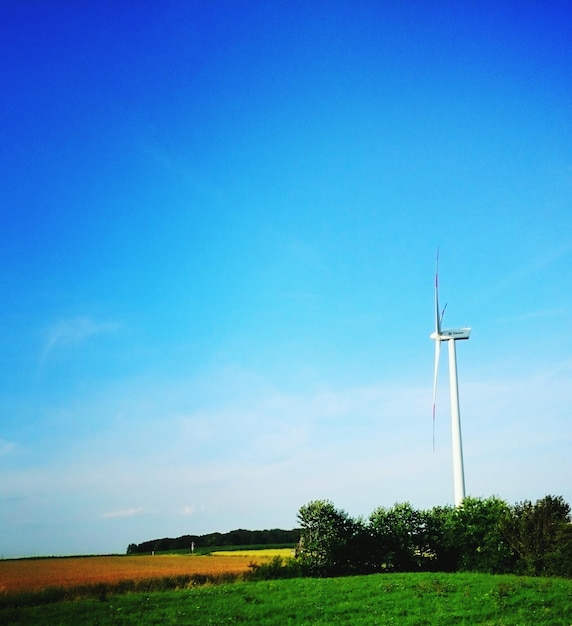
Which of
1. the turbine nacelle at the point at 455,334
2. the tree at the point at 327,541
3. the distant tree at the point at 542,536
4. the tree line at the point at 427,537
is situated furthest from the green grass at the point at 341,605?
the turbine nacelle at the point at 455,334

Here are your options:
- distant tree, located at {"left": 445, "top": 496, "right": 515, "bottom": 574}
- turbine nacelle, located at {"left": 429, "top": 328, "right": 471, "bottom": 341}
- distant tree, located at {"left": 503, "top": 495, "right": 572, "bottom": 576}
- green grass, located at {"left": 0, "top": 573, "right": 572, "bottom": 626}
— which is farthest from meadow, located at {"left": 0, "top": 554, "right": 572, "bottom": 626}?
turbine nacelle, located at {"left": 429, "top": 328, "right": 471, "bottom": 341}

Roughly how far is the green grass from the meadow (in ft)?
0.13

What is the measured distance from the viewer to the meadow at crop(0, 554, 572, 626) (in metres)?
25.0

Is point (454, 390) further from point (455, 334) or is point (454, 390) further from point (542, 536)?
Answer: point (542, 536)

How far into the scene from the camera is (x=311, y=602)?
92.8 feet

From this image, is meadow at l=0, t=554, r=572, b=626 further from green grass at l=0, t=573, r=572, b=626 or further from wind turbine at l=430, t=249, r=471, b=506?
wind turbine at l=430, t=249, r=471, b=506

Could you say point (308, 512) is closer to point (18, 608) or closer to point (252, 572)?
point (252, 572)

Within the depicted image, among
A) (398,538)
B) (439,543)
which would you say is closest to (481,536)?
(439,543)

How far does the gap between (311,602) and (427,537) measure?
17.9 metres

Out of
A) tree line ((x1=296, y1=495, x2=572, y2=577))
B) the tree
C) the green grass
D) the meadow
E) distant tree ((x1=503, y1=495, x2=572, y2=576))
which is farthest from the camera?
the tree

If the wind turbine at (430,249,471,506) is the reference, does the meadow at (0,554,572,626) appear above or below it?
below

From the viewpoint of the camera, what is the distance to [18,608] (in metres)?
27.6

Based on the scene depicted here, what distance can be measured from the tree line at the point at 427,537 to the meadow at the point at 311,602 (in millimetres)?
5193

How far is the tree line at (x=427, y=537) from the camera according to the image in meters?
38.7
